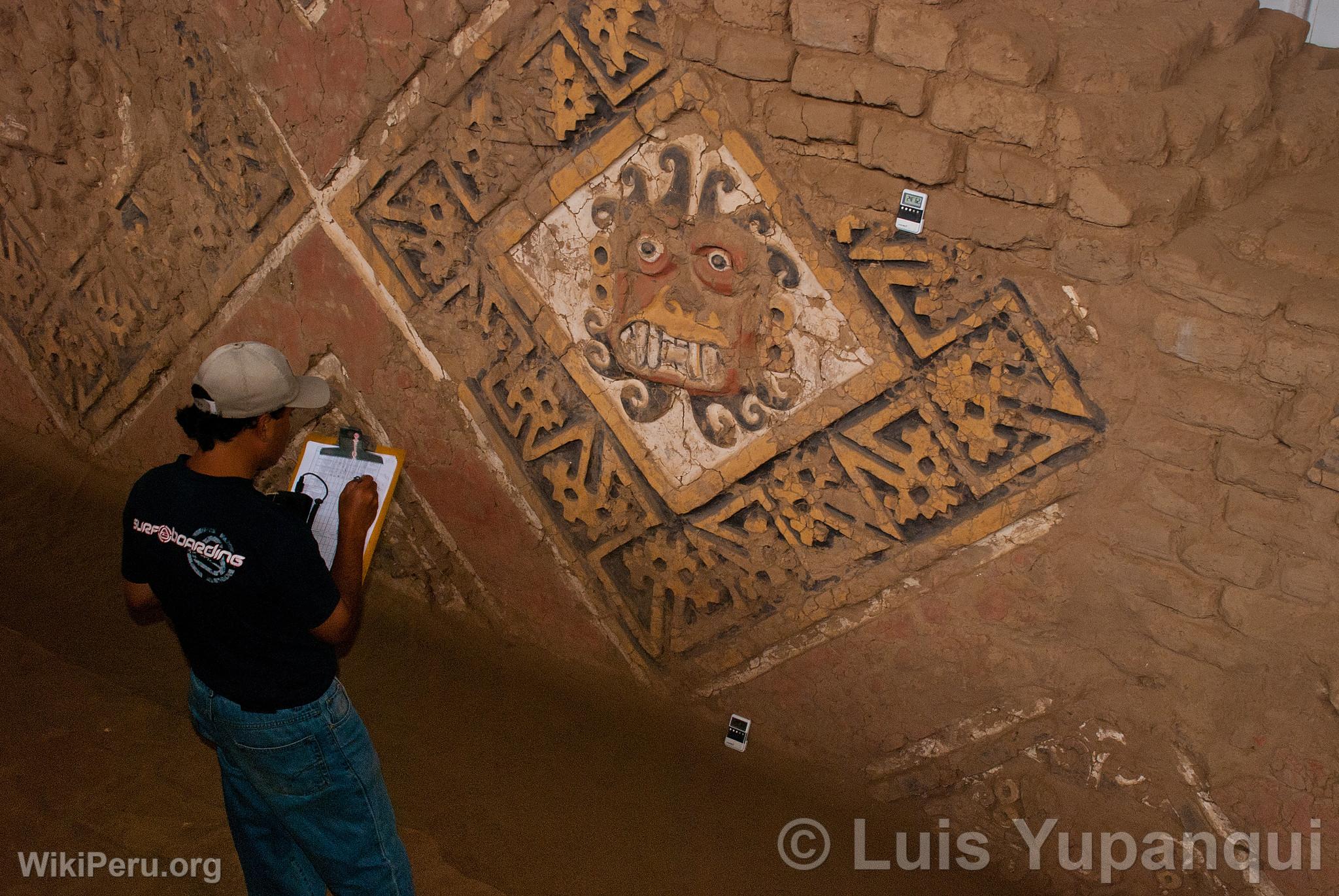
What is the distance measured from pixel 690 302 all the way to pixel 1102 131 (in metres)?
1.03

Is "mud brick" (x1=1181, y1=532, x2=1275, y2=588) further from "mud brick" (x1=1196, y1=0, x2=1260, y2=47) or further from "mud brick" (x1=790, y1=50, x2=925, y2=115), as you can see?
"mud brick" (x1=1196, y1=0, x2=1260, y2=47)

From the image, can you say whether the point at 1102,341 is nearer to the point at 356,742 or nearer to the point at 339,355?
the point at 356,742

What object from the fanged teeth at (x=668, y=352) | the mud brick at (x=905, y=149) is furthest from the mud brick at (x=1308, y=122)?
the fanged teeth at (x=668, y=352)

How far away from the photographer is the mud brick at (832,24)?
96.7 inches

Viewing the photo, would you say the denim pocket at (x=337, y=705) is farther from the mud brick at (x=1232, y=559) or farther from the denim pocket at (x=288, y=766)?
the mud brick at (x=1232, y=559)

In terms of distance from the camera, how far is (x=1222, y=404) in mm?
2346

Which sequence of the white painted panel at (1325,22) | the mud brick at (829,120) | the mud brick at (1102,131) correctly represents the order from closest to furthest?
the mud brick at (1102,131) → the mud brick at (829,120) → the white painted panel at (1325,22)

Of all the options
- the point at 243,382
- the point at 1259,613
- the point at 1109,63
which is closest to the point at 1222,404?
the point at 1259,613

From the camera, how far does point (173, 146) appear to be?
12.1ft

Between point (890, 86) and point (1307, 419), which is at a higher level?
point (890, 86)

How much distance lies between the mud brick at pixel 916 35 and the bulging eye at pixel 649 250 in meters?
0.72

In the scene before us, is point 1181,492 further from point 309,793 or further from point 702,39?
point 309,793

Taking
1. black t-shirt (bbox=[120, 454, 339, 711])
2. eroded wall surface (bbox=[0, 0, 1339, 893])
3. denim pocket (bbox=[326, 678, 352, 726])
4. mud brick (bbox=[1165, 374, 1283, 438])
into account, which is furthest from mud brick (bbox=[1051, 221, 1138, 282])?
denim pocket (bbox=[326, 678, 352, 726])

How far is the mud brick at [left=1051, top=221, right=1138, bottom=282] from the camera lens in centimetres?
234
